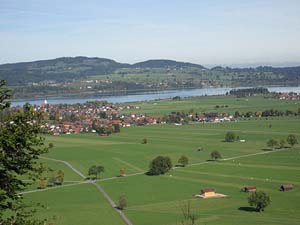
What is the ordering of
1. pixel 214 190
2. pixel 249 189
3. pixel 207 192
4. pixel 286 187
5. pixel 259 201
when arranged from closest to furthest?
pixel 259 201 < pixel 207 192 < pixel 286 187 < pixel 249 189 < pixel 214 190

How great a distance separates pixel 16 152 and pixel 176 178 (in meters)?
37.8

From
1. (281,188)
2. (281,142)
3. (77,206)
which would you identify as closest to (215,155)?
(281,142)

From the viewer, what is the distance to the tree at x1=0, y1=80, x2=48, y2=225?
8863mm

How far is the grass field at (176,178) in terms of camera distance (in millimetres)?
32594

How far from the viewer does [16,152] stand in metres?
9.02

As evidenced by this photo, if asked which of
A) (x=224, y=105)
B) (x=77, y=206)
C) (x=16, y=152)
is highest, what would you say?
(x=16, y=152)

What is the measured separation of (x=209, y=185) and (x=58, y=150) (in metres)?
29.2

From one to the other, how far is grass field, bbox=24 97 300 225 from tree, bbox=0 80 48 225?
5554 mm

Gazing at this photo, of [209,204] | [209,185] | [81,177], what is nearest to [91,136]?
[81,177]

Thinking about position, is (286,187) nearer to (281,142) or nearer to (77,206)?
(77,206)

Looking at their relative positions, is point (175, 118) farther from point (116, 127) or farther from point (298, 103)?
point (298, 103)

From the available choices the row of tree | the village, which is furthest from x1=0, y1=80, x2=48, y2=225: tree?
the village

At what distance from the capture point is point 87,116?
112000 mm

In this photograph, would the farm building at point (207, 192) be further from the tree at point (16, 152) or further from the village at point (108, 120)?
the village at point (108, 120)
